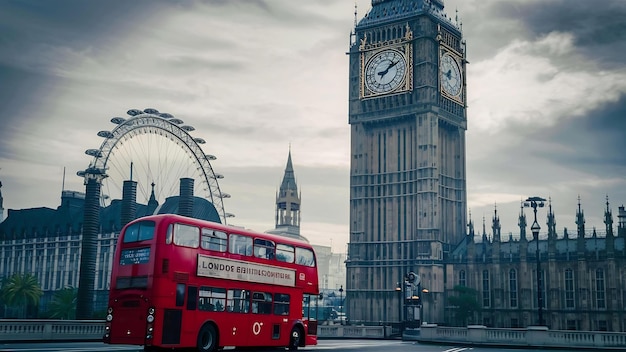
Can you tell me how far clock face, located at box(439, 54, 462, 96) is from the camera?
101 m

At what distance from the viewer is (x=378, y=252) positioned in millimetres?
99375

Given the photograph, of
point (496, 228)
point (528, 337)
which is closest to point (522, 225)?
point (496, 228)

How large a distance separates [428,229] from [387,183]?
943 cm

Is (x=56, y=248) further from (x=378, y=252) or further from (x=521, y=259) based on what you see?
(x=521, y=259)

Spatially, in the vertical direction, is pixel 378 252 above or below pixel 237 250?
above

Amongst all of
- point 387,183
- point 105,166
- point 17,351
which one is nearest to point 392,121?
point 387,183

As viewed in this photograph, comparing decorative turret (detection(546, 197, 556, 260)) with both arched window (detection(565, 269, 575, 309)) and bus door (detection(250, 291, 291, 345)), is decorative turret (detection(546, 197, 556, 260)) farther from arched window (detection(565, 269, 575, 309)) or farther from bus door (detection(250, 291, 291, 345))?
bus door (detection(250, 291, 291, 345))

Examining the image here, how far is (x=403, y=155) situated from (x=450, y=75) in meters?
13.6

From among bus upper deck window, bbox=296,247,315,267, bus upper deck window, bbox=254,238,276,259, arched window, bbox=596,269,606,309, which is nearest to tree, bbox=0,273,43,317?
arched window, bbox=596,269,606,309

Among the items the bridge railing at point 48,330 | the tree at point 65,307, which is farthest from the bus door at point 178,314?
the tree at point 65,307

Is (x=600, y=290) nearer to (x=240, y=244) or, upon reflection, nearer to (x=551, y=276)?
(x=551, y=276)

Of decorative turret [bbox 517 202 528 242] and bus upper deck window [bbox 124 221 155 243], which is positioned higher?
decorative turret [bbox 517 202 528 242]

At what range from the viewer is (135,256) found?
83.3ft

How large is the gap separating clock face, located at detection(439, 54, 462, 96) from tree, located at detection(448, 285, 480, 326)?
2815 cm
